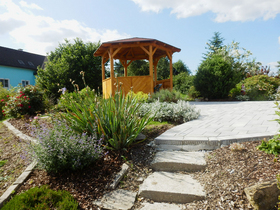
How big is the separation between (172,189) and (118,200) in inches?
27.4

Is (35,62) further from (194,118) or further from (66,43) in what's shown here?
(194,118)

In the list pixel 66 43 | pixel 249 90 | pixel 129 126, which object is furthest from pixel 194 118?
pixel 66 43

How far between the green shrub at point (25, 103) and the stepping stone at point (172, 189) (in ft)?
21.9

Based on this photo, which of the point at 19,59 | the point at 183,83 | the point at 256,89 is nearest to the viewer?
the point at 256,89

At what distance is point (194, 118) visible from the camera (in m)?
5.63

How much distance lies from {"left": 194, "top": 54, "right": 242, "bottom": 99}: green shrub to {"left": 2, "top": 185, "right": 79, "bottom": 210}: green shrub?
10.6 meters

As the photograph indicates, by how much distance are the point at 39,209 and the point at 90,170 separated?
0.86 m

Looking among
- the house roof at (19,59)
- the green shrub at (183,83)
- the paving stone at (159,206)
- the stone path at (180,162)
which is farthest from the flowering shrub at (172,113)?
the house roof at (19,59)

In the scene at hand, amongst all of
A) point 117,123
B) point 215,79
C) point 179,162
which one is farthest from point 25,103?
point 215,79

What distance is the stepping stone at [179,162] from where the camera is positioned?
2.96m

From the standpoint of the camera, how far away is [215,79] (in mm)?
11438

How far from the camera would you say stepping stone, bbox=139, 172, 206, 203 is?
2.45 metres

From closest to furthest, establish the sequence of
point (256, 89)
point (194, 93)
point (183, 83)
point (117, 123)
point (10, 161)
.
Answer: point (117, 123) < point (10, 161) < point (256, 89) < point (194, 93) < point (183, 83)

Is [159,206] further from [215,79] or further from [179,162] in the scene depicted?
[215,79]
